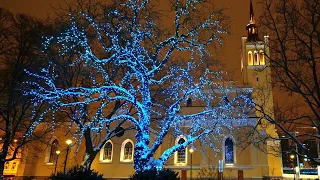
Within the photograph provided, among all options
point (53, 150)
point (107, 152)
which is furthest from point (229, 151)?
point (53, 150)

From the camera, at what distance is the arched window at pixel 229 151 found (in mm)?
32344

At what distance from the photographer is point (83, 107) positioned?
764 inches

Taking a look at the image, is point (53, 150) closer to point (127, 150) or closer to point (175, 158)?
point (127, 150)

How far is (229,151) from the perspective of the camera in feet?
107

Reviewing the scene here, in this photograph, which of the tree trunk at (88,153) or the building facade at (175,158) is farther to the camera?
the building facade at (175,158)

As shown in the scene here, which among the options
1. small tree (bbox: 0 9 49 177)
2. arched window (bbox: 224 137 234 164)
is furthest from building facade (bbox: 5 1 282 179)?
small tree (bbox: 0 9 49 177)

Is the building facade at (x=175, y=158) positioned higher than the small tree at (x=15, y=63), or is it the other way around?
the small tree at (x=15, y=63)

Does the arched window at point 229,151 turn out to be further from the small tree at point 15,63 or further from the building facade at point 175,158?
the small tree at point 15,63

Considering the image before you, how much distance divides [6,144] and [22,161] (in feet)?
46.8

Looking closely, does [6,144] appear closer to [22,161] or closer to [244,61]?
[22,161]

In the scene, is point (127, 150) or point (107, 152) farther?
point (107, 152)

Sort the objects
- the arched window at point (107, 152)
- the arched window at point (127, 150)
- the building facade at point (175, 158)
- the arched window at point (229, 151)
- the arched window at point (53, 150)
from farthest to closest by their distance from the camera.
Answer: the arched window at point (53, 150), the arched window at point (107, 152), the arched window at point (127, 150), the arched window at point (229, 151), the building facade at point (175, 158)

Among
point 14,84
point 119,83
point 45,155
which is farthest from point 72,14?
point 45,155

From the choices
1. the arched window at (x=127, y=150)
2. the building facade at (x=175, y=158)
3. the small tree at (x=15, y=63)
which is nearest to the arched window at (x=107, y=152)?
the building facade at (x=175, y=158)
